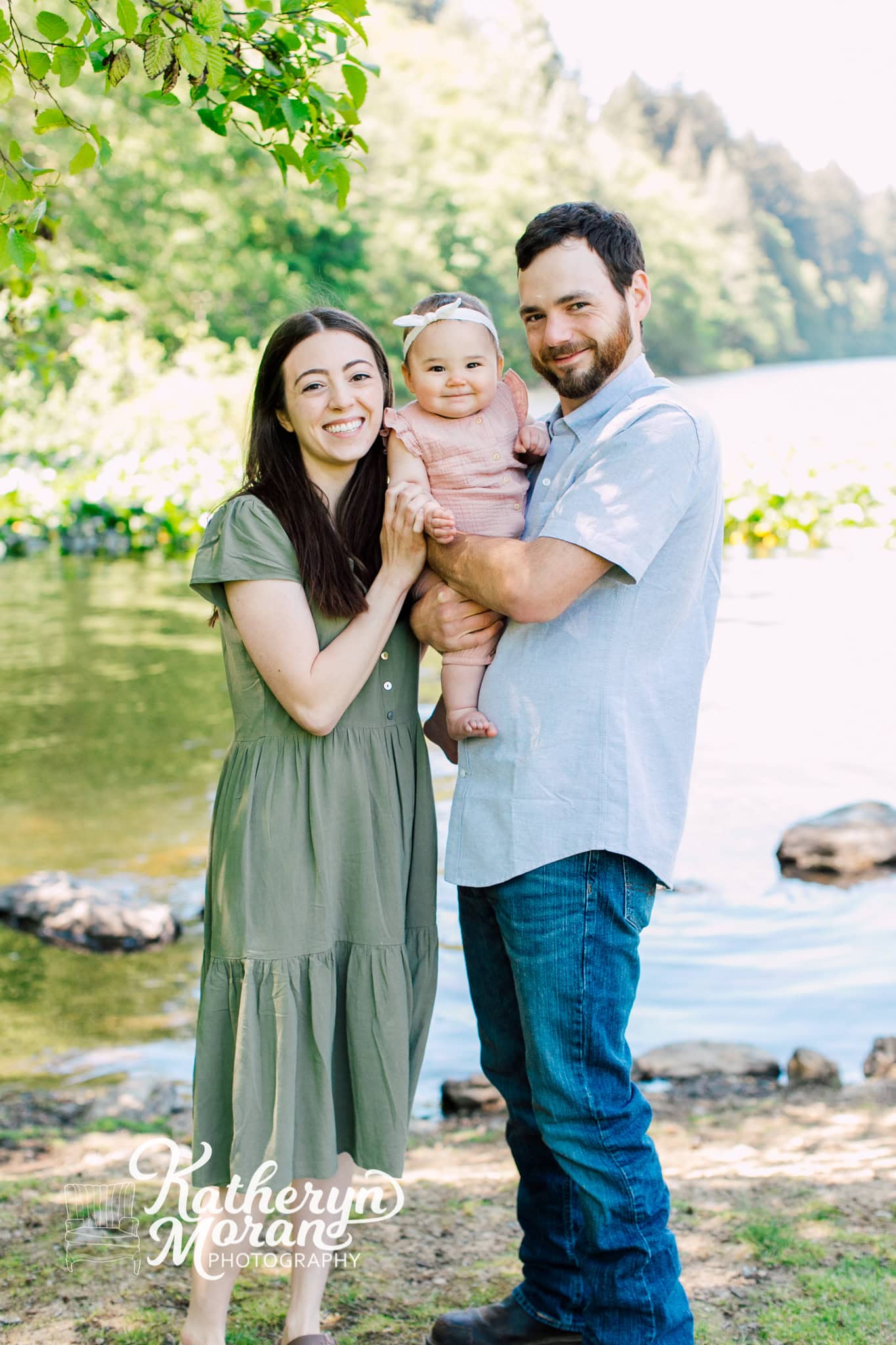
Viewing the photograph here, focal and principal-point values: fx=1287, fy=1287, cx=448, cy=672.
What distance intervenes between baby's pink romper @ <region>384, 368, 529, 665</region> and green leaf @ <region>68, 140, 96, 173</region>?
639 millimetres

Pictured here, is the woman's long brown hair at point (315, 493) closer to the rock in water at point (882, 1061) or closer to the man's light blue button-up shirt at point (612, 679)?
the man's light blue button-up shirt at point (612, 679)

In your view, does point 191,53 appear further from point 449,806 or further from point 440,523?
point 449,806

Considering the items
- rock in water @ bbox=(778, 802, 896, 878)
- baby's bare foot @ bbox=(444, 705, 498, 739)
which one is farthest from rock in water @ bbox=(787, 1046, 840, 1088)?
baby's bare foot @ bbox=(444, 705, 498, 739)

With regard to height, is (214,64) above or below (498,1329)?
above

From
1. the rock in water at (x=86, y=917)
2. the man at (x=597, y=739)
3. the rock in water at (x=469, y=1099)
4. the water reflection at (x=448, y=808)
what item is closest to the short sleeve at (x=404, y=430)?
the man at (x=597, y=739)

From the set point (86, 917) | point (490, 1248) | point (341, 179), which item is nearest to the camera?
point (341, 179)

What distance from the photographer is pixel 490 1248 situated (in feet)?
8.65

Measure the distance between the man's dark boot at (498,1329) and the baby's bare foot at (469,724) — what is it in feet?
3.35

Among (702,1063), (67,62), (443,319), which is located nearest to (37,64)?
(67,62)

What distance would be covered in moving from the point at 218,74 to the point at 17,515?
46.4 feet

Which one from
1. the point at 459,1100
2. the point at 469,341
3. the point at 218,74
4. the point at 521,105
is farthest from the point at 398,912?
the point at 521,105

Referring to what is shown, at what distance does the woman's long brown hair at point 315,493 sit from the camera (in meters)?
2.03

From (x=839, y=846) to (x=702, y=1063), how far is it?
7.32ft

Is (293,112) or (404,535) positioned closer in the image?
(404,535)
